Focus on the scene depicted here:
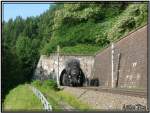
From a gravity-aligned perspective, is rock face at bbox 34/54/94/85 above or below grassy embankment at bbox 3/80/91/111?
above

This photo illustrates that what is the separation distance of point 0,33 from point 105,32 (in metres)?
30.9

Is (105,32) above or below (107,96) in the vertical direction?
above

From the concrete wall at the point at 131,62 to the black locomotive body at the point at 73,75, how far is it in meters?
4.00

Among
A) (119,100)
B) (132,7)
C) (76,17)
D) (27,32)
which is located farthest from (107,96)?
(76,17)

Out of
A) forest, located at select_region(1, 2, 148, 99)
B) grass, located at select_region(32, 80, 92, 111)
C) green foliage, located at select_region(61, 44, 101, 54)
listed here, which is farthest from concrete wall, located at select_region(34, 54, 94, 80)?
grass, located at select_region(32, 80, 92, 111)

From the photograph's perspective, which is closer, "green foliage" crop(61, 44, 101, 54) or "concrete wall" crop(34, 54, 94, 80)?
"concrete wall" crop(34, 54, 94, 80)

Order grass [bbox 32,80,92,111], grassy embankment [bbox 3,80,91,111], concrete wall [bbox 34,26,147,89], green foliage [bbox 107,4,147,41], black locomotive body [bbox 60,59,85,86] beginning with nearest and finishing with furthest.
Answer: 1. grass [bbox 32,80,92,111]
2. grassy embankment [bbox 3,80,91,111]
3. concrete wall [bbox 34,26,147,89]
4. black locomotive body [bbox 60,59,85,86]
5. green foliage [bbox 107,4,147,41]

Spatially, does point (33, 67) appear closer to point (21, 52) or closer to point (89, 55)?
point (21, 52)

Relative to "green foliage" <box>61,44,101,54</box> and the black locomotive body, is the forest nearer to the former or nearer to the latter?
"green foliage" <box>61,44,101,54</box>

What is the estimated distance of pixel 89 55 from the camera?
45000 millimetres

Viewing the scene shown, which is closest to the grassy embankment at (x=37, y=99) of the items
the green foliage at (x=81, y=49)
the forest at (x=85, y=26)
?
the forest at (x=85, y=26)

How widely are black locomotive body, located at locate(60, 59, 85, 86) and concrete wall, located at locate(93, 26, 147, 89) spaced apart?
4004mm

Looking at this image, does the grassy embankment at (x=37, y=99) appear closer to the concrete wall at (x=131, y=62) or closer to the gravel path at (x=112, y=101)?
the gravel path at (x=112, y=101)

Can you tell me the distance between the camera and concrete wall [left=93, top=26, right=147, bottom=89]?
78.9ft
